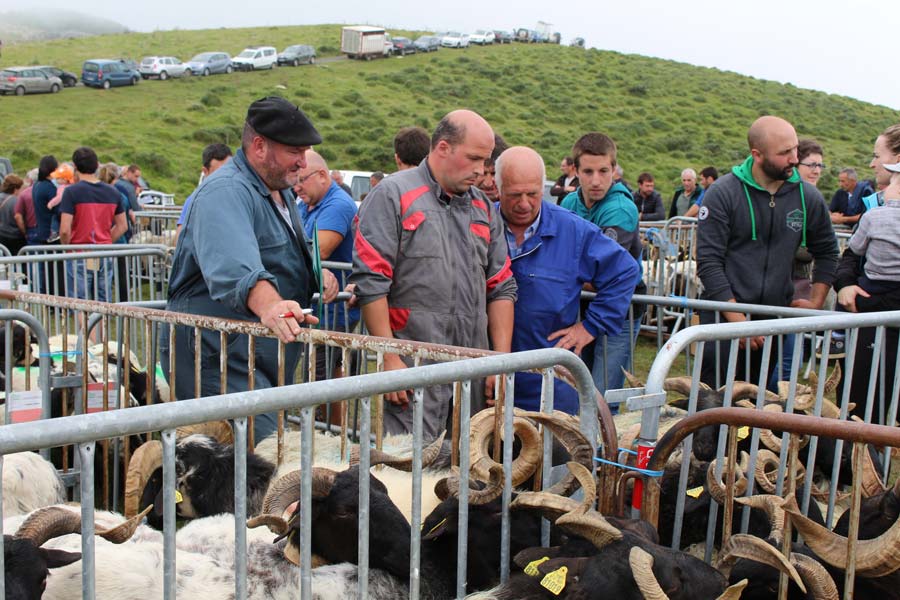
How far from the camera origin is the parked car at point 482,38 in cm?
8588

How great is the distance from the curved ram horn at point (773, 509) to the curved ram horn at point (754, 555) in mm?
123

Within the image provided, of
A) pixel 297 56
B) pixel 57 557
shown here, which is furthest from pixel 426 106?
pixel 57 557

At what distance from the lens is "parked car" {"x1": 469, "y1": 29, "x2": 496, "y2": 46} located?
282ft

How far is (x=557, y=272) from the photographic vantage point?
5.15 metres

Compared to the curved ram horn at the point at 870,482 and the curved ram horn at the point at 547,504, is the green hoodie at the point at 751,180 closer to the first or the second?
the curved ram horn at the point at 870,482

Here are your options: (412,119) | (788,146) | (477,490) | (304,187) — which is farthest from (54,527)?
(412,119)

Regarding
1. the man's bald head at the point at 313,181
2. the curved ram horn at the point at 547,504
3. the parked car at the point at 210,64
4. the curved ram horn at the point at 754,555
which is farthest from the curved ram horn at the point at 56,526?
the parked car at the point at 210,64

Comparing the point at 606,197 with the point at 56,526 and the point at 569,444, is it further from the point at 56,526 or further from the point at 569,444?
the point at 56,526

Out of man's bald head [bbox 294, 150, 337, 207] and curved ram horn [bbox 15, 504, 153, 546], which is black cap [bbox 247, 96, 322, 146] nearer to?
curved ram horn [bbox 15, 504, 153, 546]

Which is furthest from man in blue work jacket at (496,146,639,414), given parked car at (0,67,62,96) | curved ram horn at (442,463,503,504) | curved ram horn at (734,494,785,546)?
parked car at (0,67,62,96)

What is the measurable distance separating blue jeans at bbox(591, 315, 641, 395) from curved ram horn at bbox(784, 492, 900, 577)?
2177 mm

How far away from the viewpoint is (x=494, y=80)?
223 ft

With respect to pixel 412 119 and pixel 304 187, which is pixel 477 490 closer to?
pixel 304 187

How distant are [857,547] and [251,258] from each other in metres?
2.80
